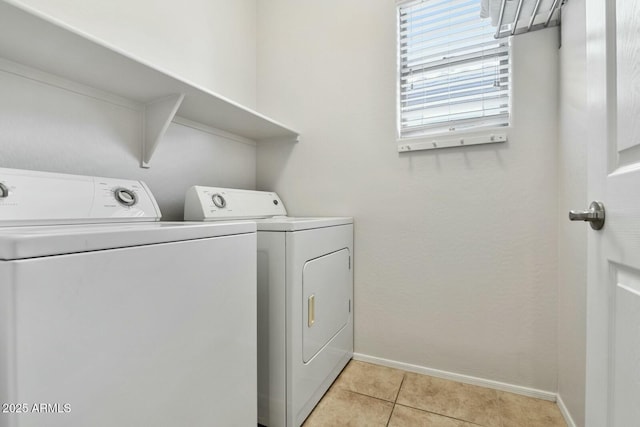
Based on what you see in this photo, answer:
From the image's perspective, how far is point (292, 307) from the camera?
4.10 feet

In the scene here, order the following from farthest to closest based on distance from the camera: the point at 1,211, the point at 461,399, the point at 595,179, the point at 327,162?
1. the point at 327,162
2. the point at 461,399
3. the point at 1,211
4. the point at 595,179

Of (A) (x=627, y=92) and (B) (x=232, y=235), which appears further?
(B) (x=232, y=235)

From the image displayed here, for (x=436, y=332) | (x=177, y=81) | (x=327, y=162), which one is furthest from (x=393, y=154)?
(x=177, y=81)

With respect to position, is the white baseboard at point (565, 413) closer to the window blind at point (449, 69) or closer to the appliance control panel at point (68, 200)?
the window blind at point (449, 69)

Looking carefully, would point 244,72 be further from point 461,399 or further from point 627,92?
point 461,399

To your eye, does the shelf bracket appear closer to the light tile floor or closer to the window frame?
the window frame

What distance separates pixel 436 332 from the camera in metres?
1.70

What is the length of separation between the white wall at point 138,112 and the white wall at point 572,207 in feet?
6.00

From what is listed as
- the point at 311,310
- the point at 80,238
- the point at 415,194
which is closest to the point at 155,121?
the point at 80,238

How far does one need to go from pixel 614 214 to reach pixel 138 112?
70.5 inches

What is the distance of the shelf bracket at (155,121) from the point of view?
4.47 ft

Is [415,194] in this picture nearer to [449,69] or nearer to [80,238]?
[449,69]

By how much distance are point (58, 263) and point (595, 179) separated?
3.93ft

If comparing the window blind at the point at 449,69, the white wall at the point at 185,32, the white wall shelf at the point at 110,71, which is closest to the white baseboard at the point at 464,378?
the window blind at the point at 449,69
